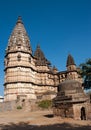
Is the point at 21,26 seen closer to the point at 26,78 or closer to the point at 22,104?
the point at 26,78

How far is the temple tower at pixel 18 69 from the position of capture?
1652 inches

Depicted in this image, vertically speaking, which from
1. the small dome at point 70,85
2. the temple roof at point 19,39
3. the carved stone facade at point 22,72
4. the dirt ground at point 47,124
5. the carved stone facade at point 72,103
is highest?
the temple roof at point 19,39

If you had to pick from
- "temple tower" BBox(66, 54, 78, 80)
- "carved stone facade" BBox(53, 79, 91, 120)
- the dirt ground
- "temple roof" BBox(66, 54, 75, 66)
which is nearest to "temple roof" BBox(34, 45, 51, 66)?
"temple roof" BBox(66, 54, 75, 66)

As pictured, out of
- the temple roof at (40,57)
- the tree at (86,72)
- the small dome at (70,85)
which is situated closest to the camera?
the small dome at (70,85)

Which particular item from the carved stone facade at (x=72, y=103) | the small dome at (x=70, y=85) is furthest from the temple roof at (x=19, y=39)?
the carved stone facade at (x=72, y=103)

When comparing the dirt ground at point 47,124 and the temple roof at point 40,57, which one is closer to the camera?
the dirt ground at point 47,124

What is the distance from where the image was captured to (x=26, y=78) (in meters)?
43.2

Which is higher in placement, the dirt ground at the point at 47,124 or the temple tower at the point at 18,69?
the temple tower at the point at 18,69

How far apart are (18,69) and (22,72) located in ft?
3.91

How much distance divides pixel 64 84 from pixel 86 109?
3409 mm

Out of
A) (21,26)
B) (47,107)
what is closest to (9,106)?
(47,107)

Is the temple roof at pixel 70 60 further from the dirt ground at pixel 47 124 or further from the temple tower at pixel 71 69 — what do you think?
the dirt ground at pixel 47 124

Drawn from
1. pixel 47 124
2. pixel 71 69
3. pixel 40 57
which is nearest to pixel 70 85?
pixel 47 124

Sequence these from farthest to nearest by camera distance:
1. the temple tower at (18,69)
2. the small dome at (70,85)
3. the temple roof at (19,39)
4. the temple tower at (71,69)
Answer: the temple tower at (71,69) < the temple roof at (19,39) < the temple tower at (18,69) < the small dome at (70,85)
